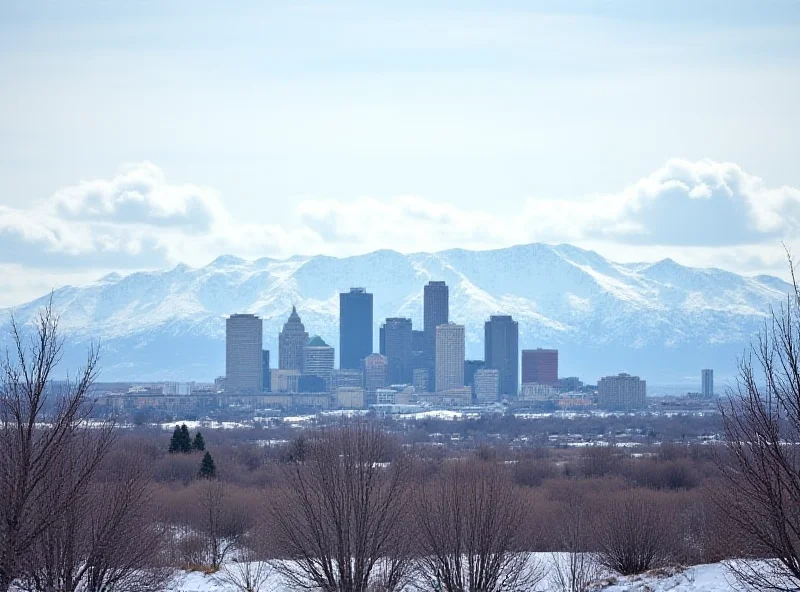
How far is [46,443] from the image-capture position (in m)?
→ 27.7

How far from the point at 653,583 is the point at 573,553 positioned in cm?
574

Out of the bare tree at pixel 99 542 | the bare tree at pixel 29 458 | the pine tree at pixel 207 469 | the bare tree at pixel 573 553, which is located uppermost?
the bare tree at pixel 29 458

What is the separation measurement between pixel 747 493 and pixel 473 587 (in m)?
16.2

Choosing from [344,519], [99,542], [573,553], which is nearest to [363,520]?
[344,519]

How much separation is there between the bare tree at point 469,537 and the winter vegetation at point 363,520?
0.08 meters

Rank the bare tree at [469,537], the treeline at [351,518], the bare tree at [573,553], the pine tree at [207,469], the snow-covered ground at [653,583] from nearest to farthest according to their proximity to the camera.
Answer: the treeline at [351,518]
the bare tree at [469,537]
the snow-covered ground at [653,583]
the bare tree at [573,553]
the pine tree at [207,469]

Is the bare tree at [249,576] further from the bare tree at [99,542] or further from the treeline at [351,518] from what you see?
the bare tree at [99,542]

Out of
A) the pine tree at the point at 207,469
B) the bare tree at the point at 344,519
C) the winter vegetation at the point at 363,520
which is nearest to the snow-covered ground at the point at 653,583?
the winter vegetation at the point at 363,520

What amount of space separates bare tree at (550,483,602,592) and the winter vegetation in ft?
0.72

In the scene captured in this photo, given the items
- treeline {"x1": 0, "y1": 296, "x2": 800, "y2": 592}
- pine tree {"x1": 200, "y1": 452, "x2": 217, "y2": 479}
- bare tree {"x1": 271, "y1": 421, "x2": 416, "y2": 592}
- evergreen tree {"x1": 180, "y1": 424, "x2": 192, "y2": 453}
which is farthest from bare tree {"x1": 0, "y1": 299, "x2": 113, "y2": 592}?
evergreen tree {"x1": 180, "y1": 424, "x2": 192, "y2": 453}

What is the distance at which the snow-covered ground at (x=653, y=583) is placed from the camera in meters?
47.8

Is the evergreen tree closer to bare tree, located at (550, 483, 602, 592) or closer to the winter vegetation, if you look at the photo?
the winter vegetation

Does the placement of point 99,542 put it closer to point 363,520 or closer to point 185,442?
point 363,520

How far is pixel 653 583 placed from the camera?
51.7 m
